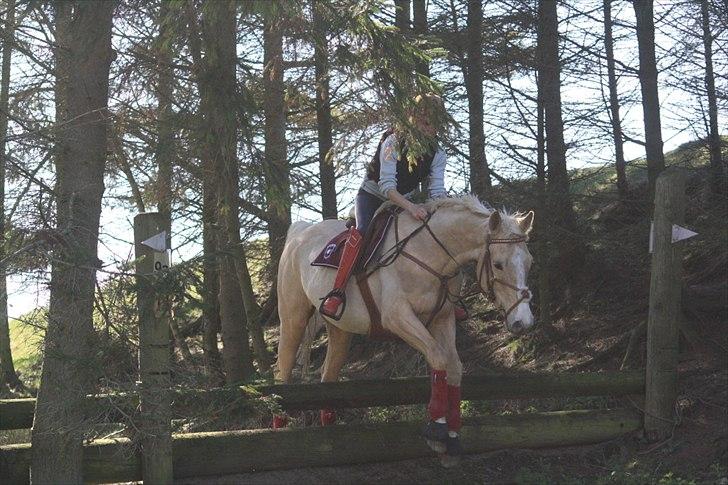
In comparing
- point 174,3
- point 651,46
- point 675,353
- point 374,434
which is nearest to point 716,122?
point 651,46

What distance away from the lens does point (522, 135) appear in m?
11.3

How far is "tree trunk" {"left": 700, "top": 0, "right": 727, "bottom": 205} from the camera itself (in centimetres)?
966

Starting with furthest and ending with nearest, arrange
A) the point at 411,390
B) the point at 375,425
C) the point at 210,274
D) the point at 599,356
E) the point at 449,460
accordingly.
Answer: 1. the point at 210,274
2. the point at 599,356
3. the point at 411,390
4. the point at 375,425
5. the point at 449,460

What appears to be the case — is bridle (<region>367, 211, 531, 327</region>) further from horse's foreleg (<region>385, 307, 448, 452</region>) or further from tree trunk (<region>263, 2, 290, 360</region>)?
tree trunk (<region>263, 2, 290, 360</region>)

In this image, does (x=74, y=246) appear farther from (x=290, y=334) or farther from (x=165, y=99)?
(x=290, y=334)

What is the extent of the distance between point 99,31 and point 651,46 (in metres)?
7.09

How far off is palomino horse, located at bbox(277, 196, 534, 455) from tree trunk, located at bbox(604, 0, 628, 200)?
4.43 m

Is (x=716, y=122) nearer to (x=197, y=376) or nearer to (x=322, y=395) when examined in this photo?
(x=322, y=395)

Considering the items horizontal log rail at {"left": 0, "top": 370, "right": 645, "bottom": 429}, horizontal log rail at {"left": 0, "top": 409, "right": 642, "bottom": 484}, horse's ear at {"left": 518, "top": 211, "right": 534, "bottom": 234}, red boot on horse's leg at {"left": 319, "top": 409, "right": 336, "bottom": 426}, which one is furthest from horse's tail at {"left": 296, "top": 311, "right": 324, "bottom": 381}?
horse's ear at {"left": 518, "top": 211, "right": 534, "bottom": 234}

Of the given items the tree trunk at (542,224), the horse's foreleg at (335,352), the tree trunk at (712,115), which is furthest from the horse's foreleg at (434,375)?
the tree trunk at (712,115)

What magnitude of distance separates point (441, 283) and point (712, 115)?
5013mm

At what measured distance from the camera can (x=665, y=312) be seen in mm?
7750

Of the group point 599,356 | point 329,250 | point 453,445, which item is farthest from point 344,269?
point 599,356

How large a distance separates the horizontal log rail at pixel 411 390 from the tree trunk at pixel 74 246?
0.75 m
